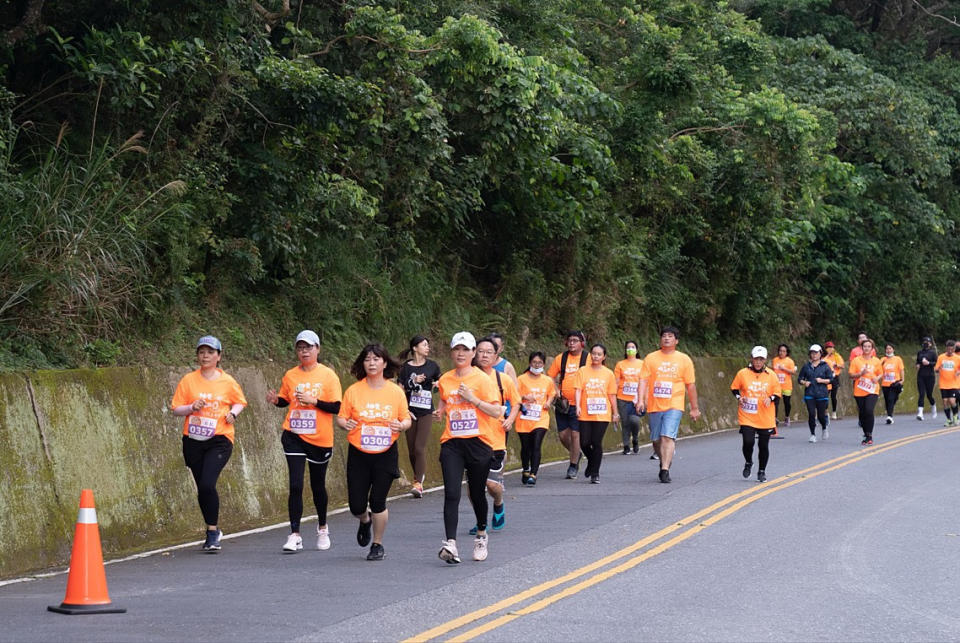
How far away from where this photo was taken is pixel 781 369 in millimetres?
27141

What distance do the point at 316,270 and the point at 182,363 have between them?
4465mm

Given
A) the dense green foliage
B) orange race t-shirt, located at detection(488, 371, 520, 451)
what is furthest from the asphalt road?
the dense green foliage

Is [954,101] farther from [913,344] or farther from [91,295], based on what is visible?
[91,295]

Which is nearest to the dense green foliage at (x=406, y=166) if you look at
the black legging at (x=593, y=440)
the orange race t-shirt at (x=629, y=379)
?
the orange race t-shirt at (x=629, y=379)

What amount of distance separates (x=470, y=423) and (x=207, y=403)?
2.44 m

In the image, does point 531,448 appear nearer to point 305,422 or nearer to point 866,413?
point 305,422

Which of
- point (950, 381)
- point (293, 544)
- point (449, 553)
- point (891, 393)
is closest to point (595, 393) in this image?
point (293, 544)

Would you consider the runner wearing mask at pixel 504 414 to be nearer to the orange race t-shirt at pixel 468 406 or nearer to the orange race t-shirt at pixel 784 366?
the orange race t-shirt at pixel 468 406

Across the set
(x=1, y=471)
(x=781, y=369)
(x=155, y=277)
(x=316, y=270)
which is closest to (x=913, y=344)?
(x=781, y=369)

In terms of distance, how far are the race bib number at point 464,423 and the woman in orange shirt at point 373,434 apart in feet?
1.34

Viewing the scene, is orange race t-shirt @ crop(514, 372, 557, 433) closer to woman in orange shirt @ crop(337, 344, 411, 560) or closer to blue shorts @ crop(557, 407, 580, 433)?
blue shorts @ crop(557, 407, 580, 433)

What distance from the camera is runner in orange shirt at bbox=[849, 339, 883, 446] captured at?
2375 cm

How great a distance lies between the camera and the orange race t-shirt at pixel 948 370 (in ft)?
95.3

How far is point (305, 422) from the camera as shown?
1129 cm
